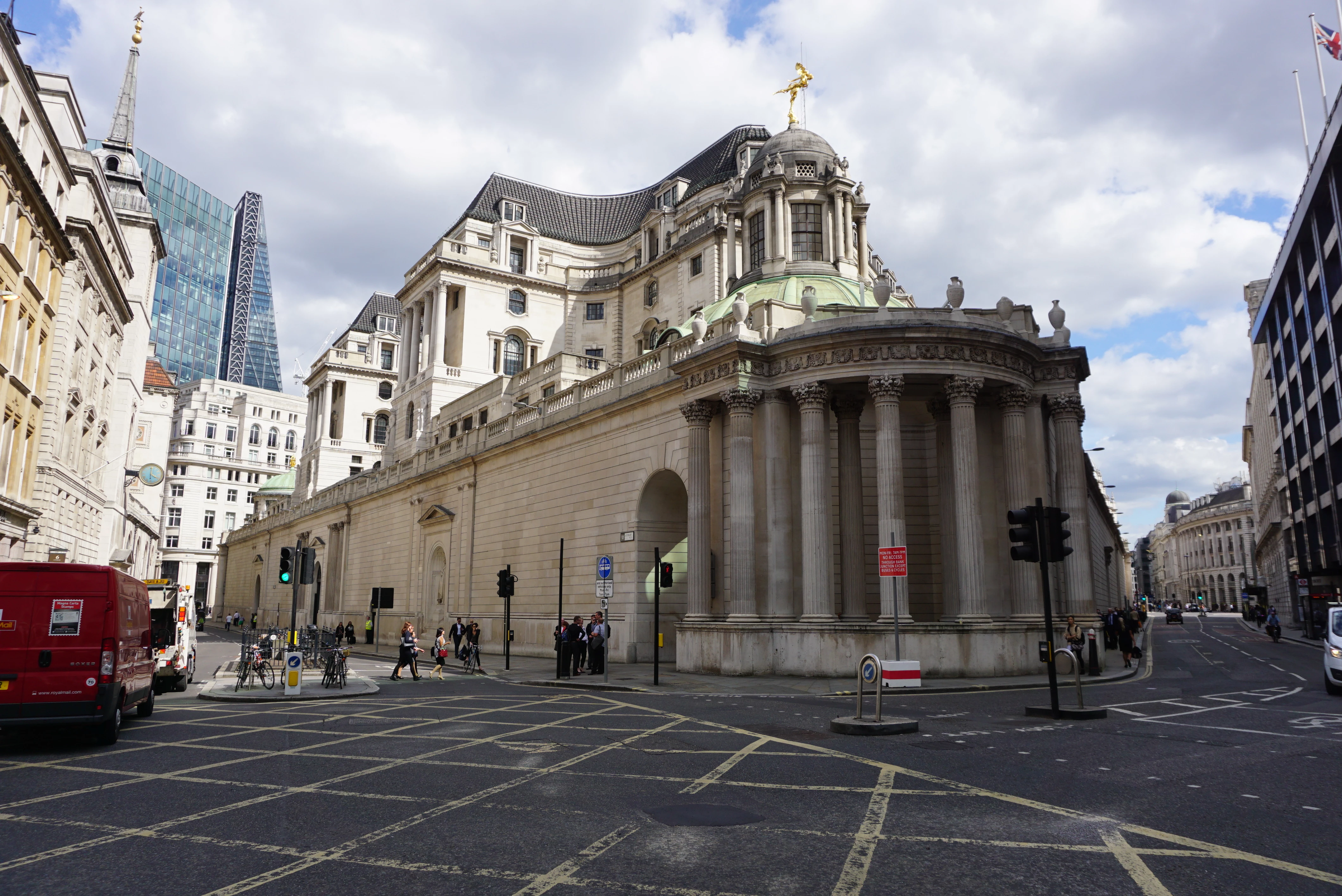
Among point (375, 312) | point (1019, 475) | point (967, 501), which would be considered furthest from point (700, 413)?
point (375, 312)

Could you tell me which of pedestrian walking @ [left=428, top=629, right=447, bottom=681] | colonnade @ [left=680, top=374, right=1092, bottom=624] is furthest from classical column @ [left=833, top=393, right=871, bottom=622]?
pedestrian walking @ [left=428, top=629, right=447, bottom=681]

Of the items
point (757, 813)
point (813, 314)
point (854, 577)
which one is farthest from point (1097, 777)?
point (813, 314)

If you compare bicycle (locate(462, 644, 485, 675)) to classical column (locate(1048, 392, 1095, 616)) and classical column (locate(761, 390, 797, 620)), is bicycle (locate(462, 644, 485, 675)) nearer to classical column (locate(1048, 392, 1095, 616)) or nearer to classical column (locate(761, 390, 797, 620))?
classical column (locate(761, 390, 797, 620))

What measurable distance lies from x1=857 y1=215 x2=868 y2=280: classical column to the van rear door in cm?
3438

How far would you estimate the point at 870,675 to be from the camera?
12.5 metres

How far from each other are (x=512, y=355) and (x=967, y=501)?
46238mm

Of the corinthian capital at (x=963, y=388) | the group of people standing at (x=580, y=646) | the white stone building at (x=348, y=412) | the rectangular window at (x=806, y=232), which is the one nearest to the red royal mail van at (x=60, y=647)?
the group of people standing at (x=580, y=646)

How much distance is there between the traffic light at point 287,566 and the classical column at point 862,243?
28.1 metres

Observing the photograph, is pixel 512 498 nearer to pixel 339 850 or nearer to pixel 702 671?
pixel 702 671

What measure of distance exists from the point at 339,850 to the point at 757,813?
3.49 m

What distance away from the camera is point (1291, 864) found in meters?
6.19

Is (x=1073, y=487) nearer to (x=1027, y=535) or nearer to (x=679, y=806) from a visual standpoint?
(x=1027, y=535)

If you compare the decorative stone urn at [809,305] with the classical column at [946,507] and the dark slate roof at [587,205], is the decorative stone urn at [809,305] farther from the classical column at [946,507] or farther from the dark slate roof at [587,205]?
the dark slate roof at [587,205]

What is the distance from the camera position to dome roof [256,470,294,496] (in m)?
92.4
